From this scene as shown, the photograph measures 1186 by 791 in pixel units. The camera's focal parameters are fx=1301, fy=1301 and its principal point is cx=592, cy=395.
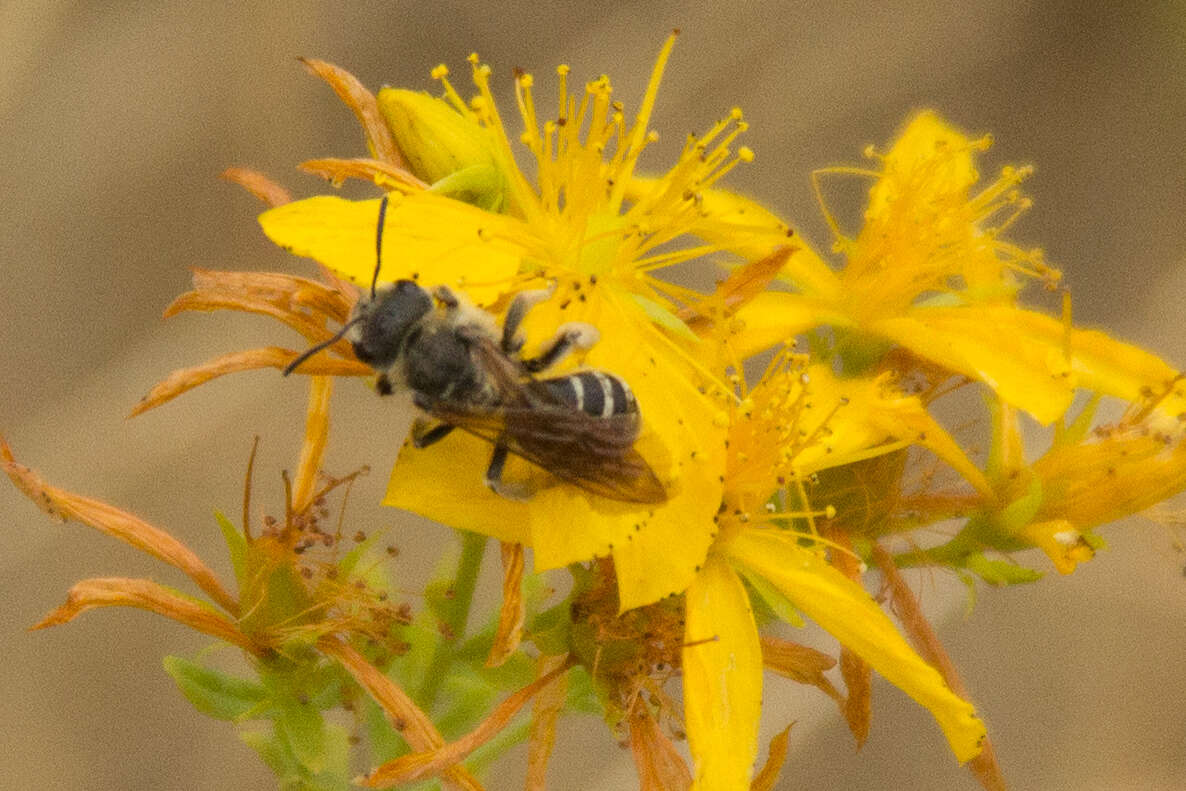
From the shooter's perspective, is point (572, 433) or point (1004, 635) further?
point (1004, 635)

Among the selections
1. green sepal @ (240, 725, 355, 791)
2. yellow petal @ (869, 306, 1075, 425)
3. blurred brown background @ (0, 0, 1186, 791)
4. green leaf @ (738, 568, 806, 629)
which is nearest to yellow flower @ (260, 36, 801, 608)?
green leaf @ (738, 568, 806, 629)

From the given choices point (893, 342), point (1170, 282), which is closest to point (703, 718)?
point (893, 342)

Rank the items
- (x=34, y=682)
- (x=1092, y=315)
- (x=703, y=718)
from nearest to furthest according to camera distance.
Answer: (x=703, y=718), (x=34, y=682), (x=1092, y=315)

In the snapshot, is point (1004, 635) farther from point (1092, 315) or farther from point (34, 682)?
point (34, 682)

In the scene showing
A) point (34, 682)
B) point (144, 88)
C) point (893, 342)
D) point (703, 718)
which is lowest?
point (34, 682)

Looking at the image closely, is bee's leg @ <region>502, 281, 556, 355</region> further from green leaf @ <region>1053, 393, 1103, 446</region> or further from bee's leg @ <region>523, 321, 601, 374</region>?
green leaf @ <region>1053, 393, 1103, 446</region>

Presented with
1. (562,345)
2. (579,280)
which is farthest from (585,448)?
(579,280)
